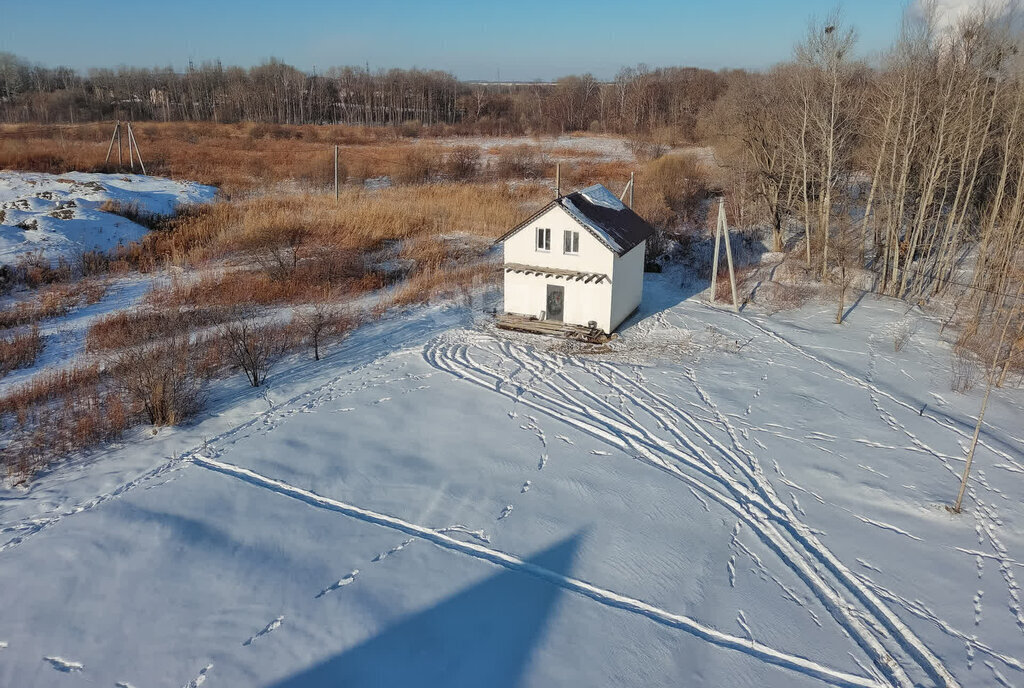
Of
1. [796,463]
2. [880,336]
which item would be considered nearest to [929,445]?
[796,463]

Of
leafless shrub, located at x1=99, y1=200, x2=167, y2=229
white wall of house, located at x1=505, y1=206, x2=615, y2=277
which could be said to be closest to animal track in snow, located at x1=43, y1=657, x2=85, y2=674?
white wall of house, located at x1=505, y1=206, x2=615, y2=277

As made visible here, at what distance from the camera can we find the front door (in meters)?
16.3

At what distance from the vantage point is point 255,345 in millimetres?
14406

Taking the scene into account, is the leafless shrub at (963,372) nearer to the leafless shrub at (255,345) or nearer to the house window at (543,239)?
the house window at (543,239)

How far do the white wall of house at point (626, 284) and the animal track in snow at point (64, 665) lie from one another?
11861 mm

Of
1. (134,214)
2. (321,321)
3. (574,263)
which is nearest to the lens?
(321,321)

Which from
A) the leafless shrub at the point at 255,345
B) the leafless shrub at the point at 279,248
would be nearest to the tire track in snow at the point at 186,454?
the leafless shrub at the point at 255,345

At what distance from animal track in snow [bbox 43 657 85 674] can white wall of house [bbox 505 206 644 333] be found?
38.1 ft

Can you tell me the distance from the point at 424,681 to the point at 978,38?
2060cm

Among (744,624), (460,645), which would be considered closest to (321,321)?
(460,645)

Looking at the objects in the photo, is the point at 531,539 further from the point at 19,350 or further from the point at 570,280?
the point at 19,350

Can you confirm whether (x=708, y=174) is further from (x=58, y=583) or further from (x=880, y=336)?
(x=58, y=583)

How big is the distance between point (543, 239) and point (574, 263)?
94cm

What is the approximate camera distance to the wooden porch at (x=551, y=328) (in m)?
16.0
